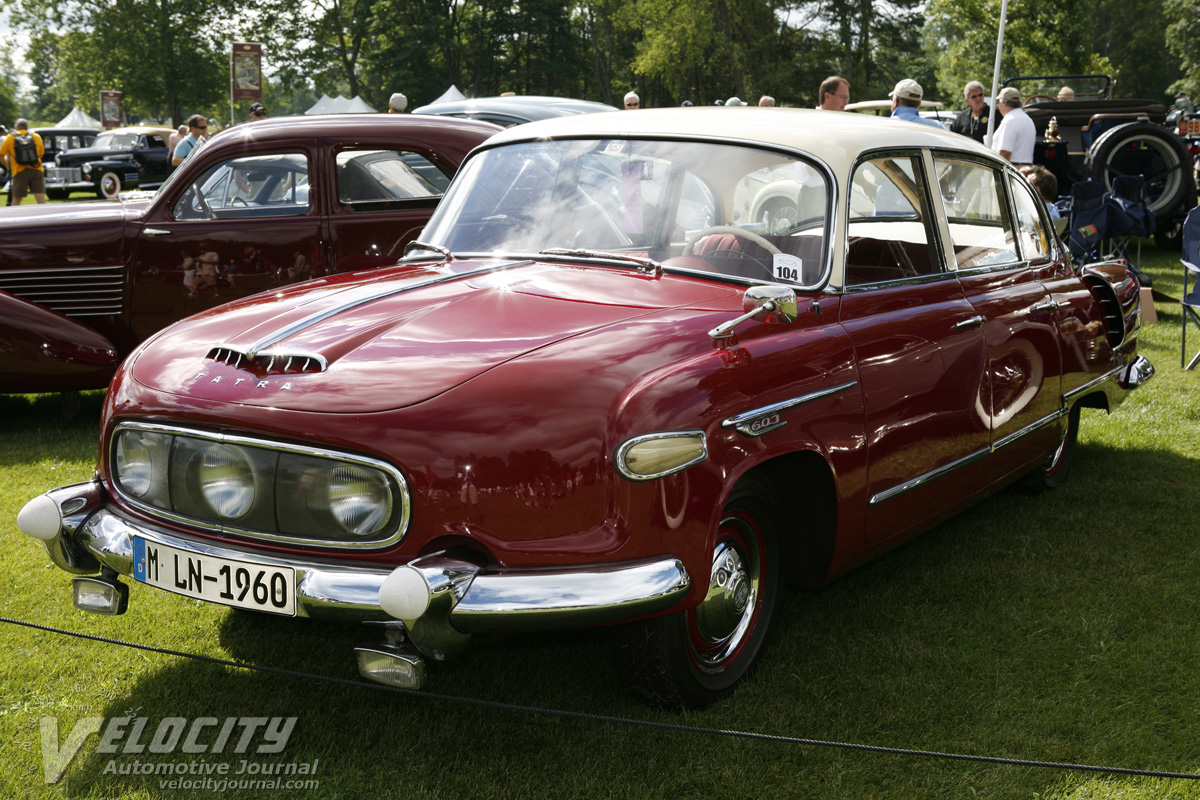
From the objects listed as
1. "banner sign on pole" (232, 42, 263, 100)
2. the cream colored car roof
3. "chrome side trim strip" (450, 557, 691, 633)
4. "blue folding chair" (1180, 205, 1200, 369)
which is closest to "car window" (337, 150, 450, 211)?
the cream colored car roof

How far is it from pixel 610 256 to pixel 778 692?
5.10 ft

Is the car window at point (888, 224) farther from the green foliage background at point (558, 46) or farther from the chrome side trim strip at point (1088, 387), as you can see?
the green foliage background at point (558, 46)

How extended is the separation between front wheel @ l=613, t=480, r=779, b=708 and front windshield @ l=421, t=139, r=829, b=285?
34.1 inches

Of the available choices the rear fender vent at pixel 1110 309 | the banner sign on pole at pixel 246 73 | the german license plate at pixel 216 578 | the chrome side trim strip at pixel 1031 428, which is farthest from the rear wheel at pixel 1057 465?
the banner sign on pole at pixel 246 73

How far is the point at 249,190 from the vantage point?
22.3 feet

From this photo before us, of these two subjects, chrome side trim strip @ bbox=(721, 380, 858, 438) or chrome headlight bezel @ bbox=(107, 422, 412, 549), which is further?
chrome side trim strip @ bbox=(721, 380, 858, 438)

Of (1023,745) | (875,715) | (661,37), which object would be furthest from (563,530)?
(661,37)

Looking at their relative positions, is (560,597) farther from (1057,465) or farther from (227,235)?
(227,235)

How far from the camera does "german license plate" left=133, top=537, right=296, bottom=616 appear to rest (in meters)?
2.74

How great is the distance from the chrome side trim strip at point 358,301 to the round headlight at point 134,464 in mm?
458

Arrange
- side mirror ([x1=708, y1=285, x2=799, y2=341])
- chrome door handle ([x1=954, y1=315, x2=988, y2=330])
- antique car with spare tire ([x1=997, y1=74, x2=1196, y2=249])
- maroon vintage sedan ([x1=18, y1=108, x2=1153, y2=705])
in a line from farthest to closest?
antique car with spare tire ([x1=997, y1=74, x2=1196, y2=249]) < chrome door handle ([x1=954, y1=315, x2=988, y2=330]) < side mirror ([x1=708, y1=285, x2=799, y2=341]) < maroon vintage sedan ([x1=18, y1=108, x2=1153, y2=705])

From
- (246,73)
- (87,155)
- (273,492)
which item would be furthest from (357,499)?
(87,155)

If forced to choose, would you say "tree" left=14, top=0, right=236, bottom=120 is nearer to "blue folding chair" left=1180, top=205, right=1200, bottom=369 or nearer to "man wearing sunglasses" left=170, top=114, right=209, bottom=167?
"man wearing sunglasses" left=170, top=114, right=209, bottom=167

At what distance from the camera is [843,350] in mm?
3471
